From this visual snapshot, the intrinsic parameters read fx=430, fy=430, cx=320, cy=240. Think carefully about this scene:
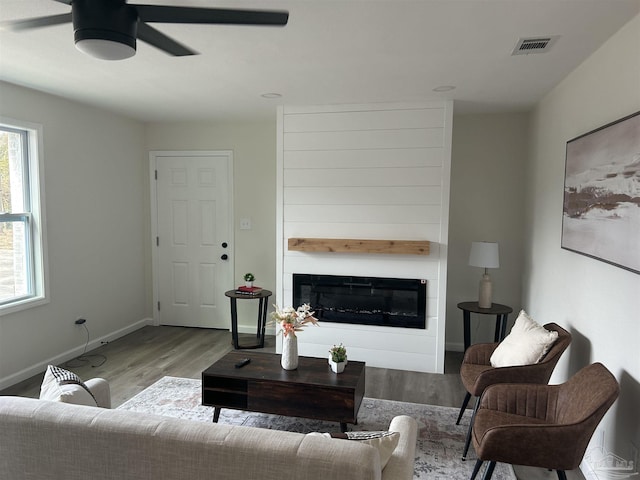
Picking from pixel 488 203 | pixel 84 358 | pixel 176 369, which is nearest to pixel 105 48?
pixel 176 369

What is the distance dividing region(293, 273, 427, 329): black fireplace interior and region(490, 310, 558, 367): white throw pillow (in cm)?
114

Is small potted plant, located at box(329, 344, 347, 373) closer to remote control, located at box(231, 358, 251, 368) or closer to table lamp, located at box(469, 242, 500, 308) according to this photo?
remote control, located at box(231, 358, 251, 368)

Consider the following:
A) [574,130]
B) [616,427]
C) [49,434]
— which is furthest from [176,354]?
[574,130]

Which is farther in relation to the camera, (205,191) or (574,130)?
(205,191)

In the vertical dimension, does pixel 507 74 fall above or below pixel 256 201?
above

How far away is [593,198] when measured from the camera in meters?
2.47

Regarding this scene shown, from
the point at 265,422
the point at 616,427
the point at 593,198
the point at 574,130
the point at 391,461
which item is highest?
the point at 574,130

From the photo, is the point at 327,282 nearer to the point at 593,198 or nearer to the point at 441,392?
the point at 441,392

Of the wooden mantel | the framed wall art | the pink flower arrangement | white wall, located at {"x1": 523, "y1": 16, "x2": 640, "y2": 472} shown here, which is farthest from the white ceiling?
the pink flower arrangement

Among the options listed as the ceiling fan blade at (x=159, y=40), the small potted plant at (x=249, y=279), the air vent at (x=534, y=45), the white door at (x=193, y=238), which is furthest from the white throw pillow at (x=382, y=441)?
the white door at (x=193, y=238)

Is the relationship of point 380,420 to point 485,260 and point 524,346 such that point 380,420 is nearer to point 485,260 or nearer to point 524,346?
point 524,346

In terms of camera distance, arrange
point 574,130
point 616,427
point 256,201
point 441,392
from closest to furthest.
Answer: point 616,427 → point 574,130 → point 441,392 → point 256,201

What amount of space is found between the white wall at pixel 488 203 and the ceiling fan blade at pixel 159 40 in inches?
126

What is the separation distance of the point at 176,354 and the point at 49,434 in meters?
2.93
